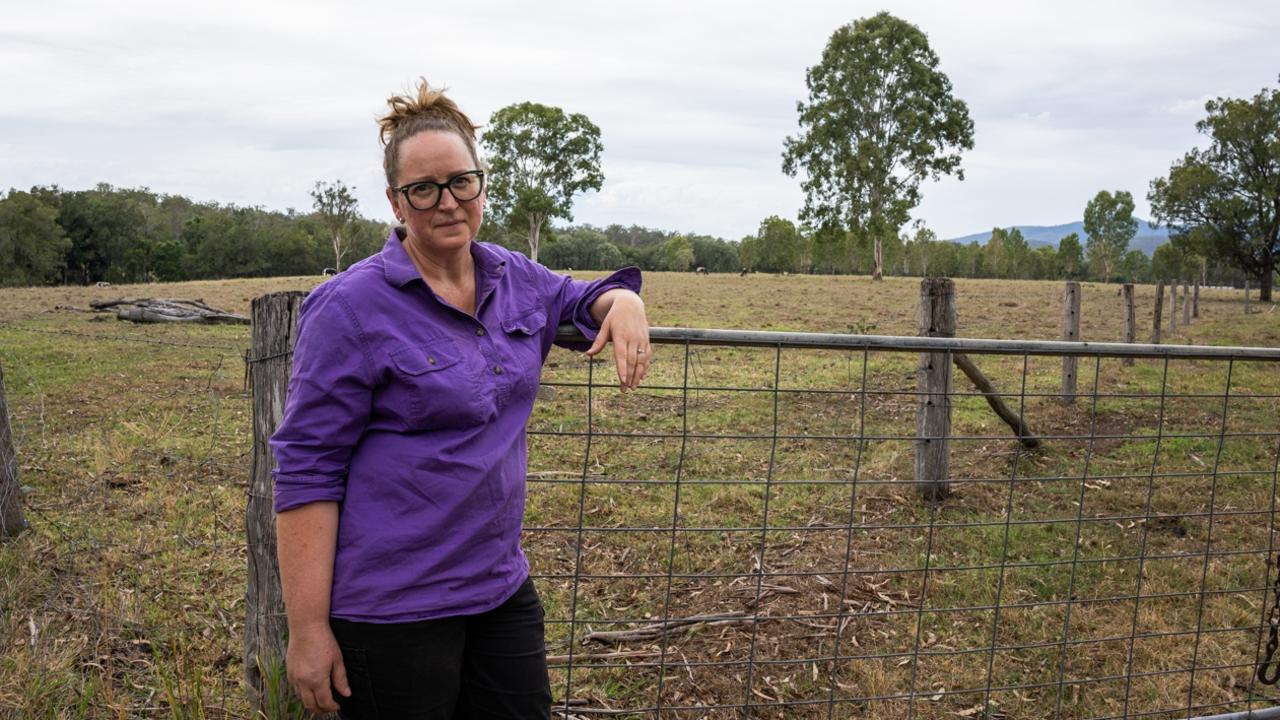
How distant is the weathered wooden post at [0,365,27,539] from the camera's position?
16.3 feet

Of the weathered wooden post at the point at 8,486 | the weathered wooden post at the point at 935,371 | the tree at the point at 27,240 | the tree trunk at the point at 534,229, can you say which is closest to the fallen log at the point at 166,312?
the weathered wooden post at the point at 8,486

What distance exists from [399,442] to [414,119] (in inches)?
28.1

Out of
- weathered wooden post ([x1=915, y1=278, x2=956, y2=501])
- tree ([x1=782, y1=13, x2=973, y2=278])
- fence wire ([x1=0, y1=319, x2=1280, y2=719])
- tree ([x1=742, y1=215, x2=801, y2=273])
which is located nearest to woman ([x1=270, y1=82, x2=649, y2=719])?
fence wire ([x1=0, y1=319, x2=1280, y2=719])

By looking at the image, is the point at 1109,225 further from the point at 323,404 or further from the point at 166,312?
the point at 323,404

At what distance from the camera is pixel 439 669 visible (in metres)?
1.88

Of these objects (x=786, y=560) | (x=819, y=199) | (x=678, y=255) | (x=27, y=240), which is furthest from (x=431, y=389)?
(x=678, y=255)

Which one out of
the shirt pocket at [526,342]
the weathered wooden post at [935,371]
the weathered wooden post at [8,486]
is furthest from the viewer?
the weathered wooden post at [935,371]

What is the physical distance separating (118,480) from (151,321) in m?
15.2

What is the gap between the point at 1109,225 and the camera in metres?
94.8

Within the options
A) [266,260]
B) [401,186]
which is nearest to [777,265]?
[266,260]

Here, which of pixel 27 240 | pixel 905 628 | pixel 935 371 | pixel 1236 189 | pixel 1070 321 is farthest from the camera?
→ pixel 27 240

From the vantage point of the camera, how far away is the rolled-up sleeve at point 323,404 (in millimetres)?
1750

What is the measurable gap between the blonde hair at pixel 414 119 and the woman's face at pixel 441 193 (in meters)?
0.02

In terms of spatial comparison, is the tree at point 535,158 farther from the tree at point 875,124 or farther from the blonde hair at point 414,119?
the blonde hair at point 414,119
